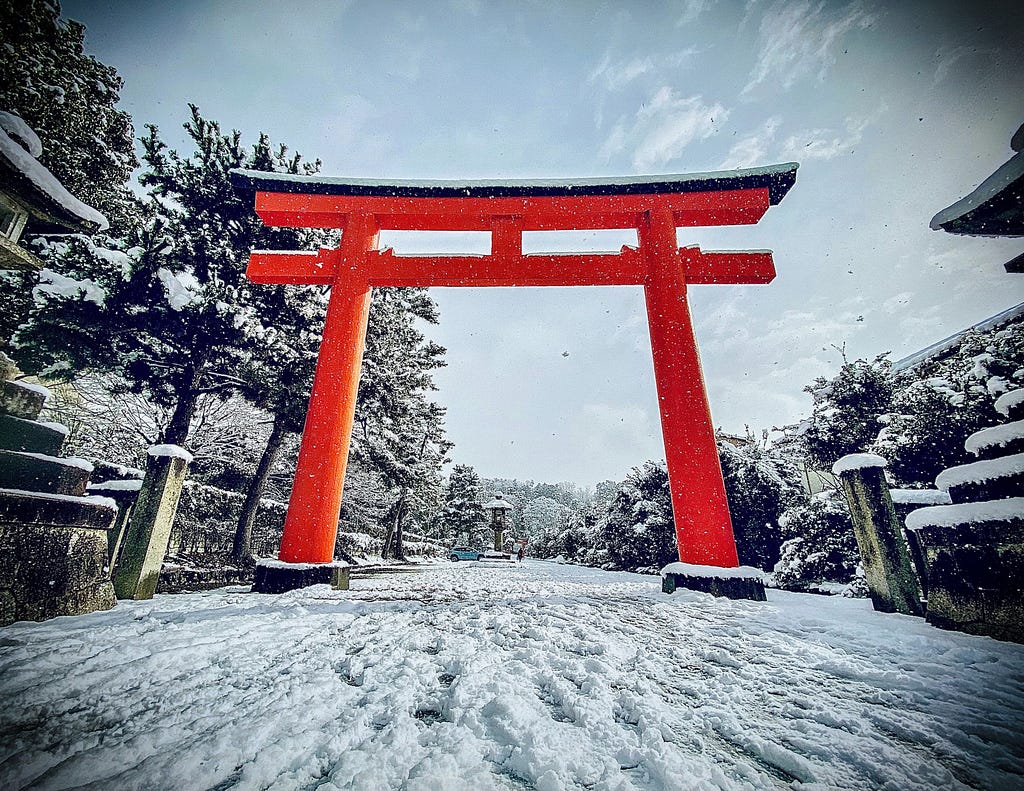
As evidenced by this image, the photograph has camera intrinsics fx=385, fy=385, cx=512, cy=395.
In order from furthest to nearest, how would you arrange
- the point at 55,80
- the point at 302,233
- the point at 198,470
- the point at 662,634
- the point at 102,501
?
the point at 198,470 < the point at 302,233 < the point at 55,80 < the point at 102,501 < the point at 662,634

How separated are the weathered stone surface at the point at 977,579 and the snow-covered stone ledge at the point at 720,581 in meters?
1.38

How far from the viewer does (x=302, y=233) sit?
822 cm

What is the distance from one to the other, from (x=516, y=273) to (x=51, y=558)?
5815 millimetres

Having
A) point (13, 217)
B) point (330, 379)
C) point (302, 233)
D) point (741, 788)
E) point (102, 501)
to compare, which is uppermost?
point (302, 233)

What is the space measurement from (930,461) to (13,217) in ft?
32.7

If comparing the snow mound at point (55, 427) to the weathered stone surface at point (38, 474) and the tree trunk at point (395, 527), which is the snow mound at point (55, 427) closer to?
the weathered stone surface at point (38, 474)

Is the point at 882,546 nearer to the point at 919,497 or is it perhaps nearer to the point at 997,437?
the point at 919,497

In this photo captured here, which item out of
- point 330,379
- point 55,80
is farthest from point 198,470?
point 55,80

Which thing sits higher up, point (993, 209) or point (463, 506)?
point (993, 209)

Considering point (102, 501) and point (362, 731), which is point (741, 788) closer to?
point (362, 731)

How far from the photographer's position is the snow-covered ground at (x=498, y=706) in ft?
3.79

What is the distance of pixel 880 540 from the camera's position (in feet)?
11.8

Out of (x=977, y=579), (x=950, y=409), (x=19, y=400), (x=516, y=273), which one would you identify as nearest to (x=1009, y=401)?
(x=977, y=579)

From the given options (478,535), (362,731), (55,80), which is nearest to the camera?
(362,731)
